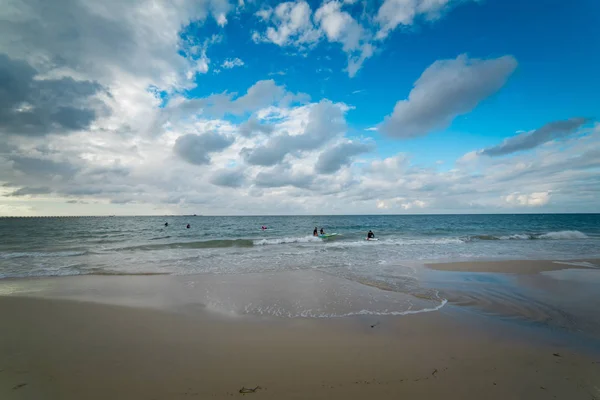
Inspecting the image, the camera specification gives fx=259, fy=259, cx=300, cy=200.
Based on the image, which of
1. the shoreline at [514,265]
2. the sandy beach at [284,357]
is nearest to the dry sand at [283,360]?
the sandy beach at [284,357]

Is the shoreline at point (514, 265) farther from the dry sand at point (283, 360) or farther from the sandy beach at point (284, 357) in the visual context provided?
the dry sand at point (283, 360)

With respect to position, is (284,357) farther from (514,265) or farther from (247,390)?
(514,265)

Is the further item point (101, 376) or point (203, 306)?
point (203, 306)

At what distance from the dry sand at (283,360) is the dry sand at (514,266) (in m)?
8.74

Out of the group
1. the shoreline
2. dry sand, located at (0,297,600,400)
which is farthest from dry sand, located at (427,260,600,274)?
dry sand, located at (0,297,600,400)

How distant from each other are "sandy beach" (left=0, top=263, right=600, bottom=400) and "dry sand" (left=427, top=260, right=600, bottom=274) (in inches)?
309

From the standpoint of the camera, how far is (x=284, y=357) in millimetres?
5297

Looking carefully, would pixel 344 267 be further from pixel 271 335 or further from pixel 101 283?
pixel 101 283

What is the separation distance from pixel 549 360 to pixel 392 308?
3686 mm

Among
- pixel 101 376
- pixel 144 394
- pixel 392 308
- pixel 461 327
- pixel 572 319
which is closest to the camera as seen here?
pixel 144 394

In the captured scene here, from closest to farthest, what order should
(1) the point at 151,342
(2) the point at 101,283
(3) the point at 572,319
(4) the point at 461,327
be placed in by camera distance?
(1) the point at 151,342 < (4) the point at 461,327 < (3) the point at 572,319 < (2) the point at 101,283

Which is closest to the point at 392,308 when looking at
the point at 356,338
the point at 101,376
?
the point at 356,338

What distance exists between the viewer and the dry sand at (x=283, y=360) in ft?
14.0

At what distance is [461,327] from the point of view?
264 inches
